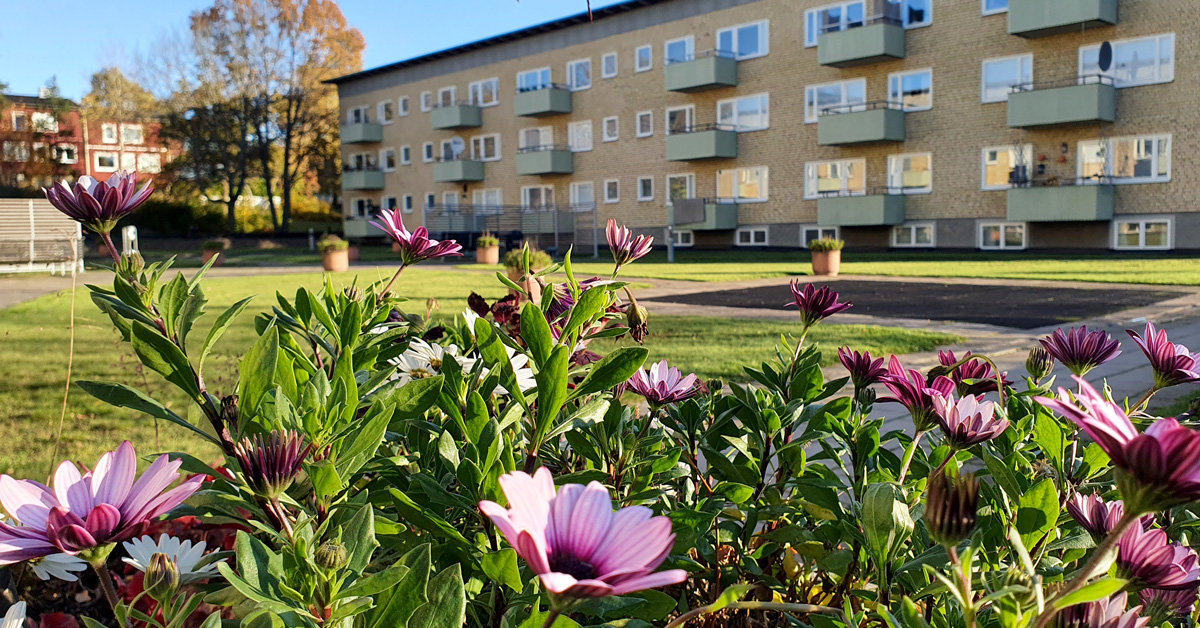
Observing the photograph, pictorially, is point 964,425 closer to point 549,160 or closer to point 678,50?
point 678,50

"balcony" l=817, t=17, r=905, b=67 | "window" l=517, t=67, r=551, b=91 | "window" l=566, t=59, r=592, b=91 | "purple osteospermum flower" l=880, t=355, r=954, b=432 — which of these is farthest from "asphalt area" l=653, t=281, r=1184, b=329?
"window" l=517, t=67, r=551, b=91

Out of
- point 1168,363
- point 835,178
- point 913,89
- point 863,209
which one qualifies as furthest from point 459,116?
point 1168,363

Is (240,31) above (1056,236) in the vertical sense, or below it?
above

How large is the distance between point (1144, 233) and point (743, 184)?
505 inches

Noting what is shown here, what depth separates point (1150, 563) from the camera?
2.89 feet

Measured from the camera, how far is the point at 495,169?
41.0 metres

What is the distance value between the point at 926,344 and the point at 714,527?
678cm

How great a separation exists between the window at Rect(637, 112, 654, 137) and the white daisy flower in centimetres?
3429

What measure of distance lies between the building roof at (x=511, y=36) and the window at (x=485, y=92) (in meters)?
1.57

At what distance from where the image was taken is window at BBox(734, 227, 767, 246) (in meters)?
31.6

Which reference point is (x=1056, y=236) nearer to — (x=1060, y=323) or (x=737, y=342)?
(x=1060, y=323)

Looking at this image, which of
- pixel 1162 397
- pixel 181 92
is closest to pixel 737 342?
pixel 1162 397

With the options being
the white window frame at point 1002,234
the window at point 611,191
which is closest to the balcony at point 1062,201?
the white window frame at point 1002,234

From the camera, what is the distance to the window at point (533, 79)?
38428mm
